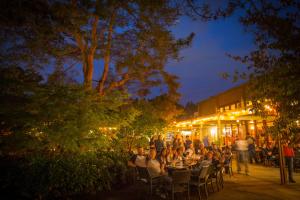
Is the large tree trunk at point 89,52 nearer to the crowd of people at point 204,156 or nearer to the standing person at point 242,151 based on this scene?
the crowd of people at point 204,156

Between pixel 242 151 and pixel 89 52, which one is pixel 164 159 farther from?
pixel 89 52

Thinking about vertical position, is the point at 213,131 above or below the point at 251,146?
above

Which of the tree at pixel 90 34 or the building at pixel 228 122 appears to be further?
the building at pixel 228 122

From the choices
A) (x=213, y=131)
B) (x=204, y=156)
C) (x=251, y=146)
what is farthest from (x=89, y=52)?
(x=213, y=131)

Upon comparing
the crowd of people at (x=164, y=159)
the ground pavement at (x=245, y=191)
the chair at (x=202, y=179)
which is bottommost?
the ground pavement at (x=245, y=191)

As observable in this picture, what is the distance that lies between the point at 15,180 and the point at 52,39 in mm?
5675

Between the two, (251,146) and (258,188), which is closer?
(258,188)

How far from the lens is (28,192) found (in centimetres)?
725

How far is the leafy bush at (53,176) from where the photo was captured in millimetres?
7242

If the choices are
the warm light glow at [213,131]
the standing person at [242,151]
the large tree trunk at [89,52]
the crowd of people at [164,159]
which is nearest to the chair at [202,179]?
the crowd of people at [164,159]

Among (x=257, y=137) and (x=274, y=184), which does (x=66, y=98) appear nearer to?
(x=274, y=184)

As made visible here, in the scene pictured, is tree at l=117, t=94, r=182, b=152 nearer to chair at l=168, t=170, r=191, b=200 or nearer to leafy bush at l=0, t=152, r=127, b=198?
leafy bush at l=0, t=152, r=127, b=198

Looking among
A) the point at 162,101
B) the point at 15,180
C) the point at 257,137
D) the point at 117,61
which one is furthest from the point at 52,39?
the point at 257,137

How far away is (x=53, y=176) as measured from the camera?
737 centimetres
